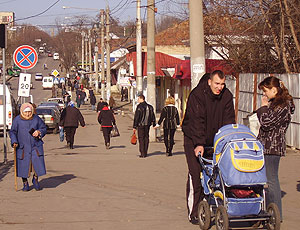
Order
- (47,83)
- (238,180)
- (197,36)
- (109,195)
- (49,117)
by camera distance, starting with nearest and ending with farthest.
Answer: (238,180), (109,195), (197,36), (49,117), (47,83)

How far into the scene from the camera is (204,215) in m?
7.36

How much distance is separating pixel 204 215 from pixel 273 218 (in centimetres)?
90

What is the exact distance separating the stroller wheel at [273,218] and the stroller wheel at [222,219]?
23.7 inches

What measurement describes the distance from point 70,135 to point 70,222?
12.5m

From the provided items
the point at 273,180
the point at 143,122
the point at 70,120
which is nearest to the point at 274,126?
the point at 273,180

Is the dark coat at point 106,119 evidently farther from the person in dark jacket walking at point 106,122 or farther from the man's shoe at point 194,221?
the man's shoe at point 194,221

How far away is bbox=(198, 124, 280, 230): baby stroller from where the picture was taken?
6.68 m

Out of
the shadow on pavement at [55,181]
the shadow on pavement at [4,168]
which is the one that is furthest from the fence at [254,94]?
the shadow on pavement at [4,168]

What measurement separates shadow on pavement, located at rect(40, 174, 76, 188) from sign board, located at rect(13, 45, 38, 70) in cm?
649

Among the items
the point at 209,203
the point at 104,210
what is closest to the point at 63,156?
the point at 104,210

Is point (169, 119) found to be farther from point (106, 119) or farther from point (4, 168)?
point (4, 168)

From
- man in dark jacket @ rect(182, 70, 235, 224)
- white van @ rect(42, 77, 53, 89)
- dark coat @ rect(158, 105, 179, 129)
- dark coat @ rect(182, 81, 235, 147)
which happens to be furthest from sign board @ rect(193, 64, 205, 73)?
white van @ rect(42, 77, 53, 89)

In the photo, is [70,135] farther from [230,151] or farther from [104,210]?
[230,151]

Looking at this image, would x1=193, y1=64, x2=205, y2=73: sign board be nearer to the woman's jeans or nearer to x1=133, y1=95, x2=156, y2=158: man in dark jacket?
x1=133, y1=95, x2=156, y2=158: man in dark jacket
